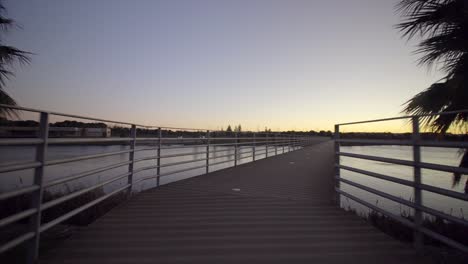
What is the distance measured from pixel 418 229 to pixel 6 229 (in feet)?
15.6

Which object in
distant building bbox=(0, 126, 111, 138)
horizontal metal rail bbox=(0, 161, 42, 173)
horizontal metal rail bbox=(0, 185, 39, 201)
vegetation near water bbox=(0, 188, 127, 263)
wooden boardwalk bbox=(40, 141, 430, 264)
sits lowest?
vegetation near water bbox=(0, 188, 127, 263)

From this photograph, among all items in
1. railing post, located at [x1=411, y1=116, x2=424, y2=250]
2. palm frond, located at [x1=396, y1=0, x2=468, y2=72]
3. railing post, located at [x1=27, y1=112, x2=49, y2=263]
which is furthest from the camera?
palm frond, located at [x1=396, y1=0, x2=468, y2=72]

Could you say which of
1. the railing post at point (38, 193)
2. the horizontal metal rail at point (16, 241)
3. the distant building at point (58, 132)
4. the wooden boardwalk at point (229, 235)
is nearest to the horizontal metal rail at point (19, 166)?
the railing post at point (38, 193)

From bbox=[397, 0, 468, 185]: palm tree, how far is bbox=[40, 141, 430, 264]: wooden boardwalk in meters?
2.33

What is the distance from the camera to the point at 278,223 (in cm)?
329

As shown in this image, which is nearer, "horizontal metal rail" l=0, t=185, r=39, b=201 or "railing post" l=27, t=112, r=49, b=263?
"horizontal metal rail" l=0, t=185, r=39, b=201

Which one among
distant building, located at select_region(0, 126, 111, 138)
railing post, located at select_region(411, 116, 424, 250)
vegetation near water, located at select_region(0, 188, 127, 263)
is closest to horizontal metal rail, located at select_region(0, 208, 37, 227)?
vegetation near water, located at select_region(0, 188, 127, 263)

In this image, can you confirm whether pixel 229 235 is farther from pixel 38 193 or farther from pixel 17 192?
pixel 17 192

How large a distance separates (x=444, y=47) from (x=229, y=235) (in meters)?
3.73

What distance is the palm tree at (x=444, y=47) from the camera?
365 cm

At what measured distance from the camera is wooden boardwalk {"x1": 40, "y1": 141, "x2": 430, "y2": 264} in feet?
7.93

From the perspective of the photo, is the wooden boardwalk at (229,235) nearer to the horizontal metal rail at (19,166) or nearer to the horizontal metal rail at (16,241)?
the horizontal metal rail at (16,241)

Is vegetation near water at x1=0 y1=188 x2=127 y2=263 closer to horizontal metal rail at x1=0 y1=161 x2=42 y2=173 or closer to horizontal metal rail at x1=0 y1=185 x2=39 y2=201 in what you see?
horizontal metal rail at x1=0 y1=185 x2=39 y2=201

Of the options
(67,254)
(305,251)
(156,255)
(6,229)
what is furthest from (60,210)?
(305,251)
